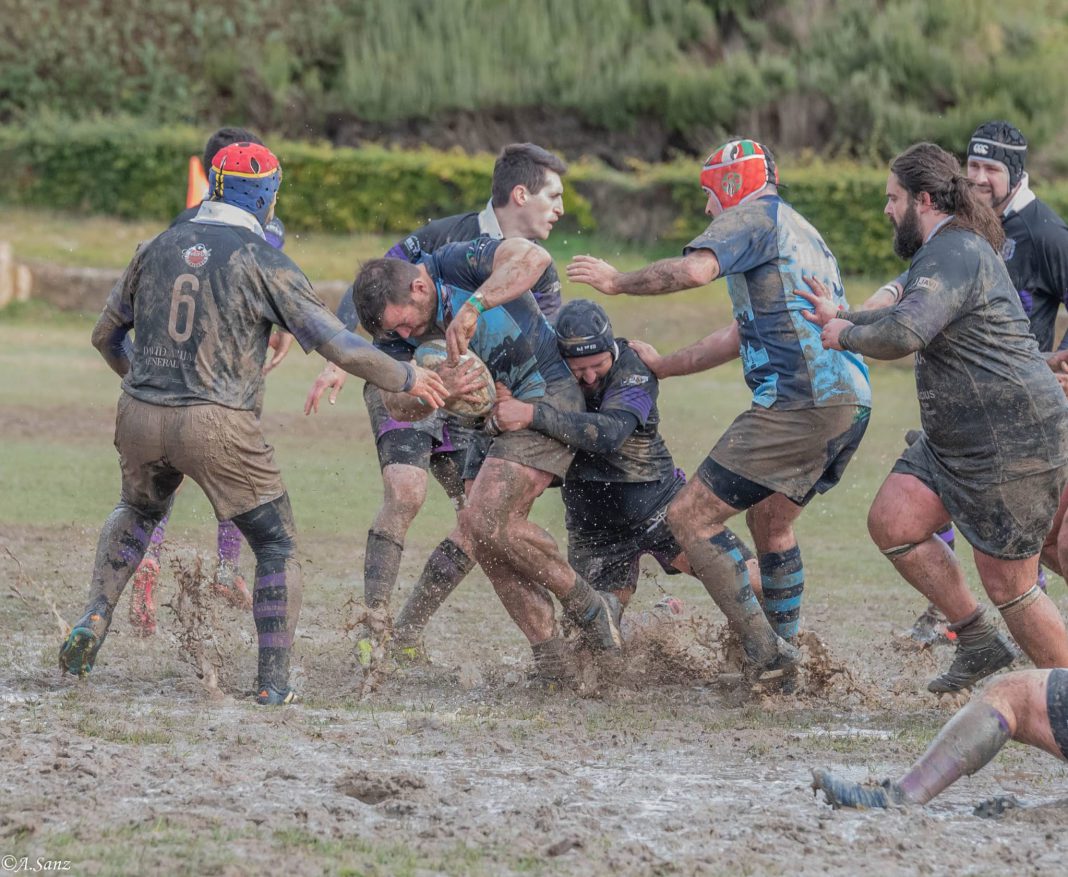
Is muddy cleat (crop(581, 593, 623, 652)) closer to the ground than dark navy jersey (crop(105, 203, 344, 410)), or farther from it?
closer to the ground

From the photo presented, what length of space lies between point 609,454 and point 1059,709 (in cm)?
273

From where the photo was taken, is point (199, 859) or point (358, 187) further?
point (358, 187)

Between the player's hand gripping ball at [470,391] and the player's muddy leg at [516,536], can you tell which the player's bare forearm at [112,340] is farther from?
the player's muddy leg at [516,536]

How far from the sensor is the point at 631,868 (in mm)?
4484

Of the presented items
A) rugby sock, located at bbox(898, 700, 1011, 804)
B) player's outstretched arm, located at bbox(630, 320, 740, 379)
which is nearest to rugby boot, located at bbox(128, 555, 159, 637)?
player's outstretched arm, located at bbox(630, 320, 740, 379)

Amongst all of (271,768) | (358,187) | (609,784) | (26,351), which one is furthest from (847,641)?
(358,187)

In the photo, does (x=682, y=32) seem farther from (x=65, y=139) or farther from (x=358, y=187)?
(x=65, y=139)

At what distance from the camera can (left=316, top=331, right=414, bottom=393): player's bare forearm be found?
20.6ft

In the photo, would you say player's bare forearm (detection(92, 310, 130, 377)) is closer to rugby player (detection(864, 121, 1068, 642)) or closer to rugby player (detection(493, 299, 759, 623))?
rugby player (detection(493, 299, 759, 623))

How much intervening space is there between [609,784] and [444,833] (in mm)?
805

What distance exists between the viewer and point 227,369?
630cm

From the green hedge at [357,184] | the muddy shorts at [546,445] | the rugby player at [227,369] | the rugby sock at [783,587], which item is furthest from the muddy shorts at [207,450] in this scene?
the green hedge at [357,184]

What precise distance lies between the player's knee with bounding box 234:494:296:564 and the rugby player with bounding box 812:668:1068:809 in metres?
2.43

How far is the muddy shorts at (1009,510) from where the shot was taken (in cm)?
607
